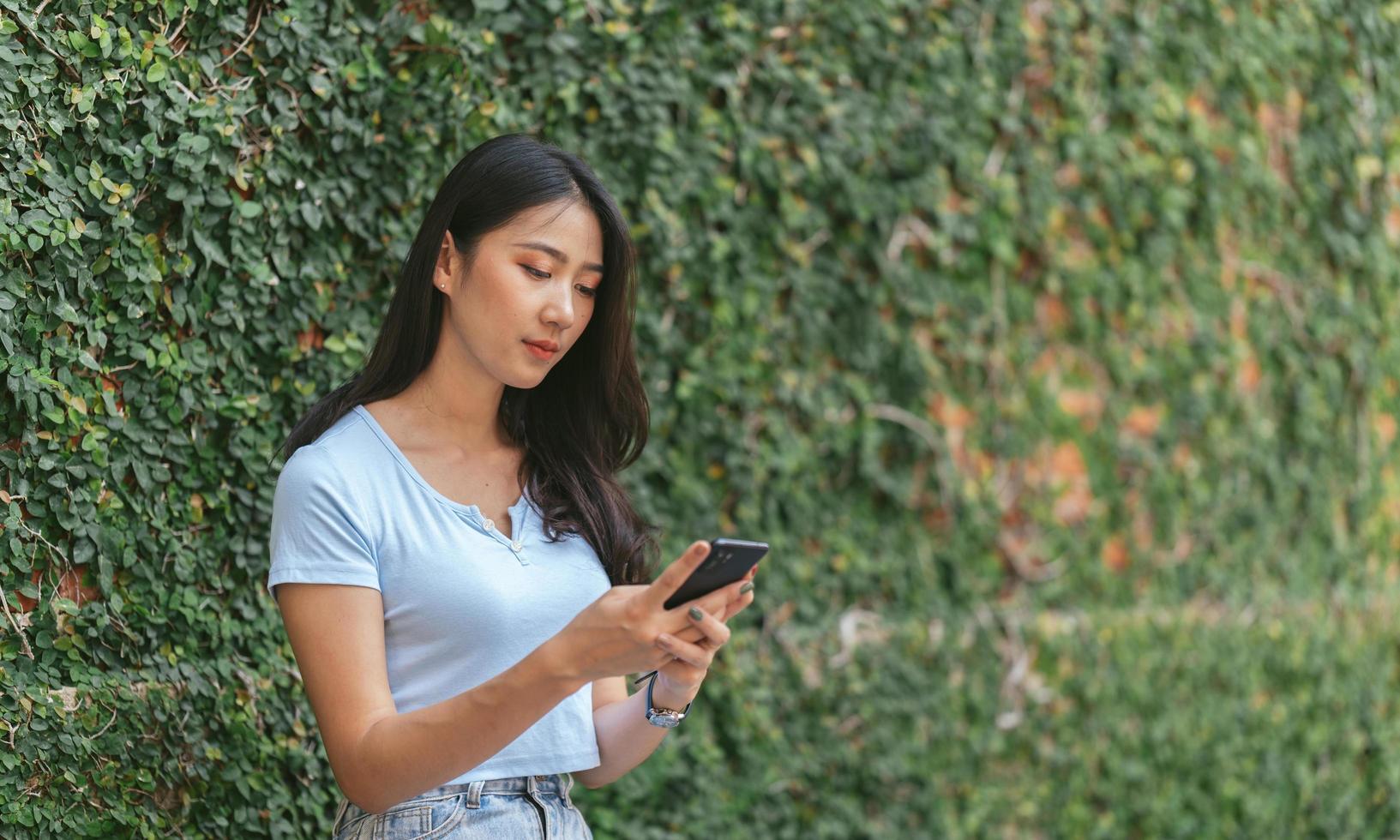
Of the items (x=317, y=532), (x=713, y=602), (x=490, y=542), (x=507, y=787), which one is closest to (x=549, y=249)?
(x=490, y=542)

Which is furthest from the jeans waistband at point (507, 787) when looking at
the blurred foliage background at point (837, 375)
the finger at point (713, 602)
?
the blurred foliage background at point (837, 375)

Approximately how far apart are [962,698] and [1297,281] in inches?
85.3

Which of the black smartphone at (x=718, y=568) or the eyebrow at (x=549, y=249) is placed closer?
the black smartphone at (x=718, y=568)

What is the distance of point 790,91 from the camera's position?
360 cm

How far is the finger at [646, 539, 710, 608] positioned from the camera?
5.02 ft

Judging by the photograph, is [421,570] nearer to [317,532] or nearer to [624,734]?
[317,532]

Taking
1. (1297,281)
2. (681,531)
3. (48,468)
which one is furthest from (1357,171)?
(48,468)

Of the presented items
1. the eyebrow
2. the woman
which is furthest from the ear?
the eyebrow

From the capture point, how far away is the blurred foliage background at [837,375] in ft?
7.79

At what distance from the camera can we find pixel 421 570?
1827 mm

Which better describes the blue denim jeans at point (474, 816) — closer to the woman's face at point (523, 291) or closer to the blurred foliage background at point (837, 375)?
the woman's face at point (523, 291)

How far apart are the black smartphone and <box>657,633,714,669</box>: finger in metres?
0.04

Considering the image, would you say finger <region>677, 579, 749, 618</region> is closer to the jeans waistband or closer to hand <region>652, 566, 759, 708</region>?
hand <region>652, 566, 759, 708</region>

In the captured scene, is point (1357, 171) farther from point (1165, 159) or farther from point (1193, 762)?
point (1193, 762)
